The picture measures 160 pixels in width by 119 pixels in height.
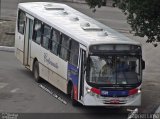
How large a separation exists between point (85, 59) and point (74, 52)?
4.40 feet

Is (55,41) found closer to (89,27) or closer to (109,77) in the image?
(89,27)

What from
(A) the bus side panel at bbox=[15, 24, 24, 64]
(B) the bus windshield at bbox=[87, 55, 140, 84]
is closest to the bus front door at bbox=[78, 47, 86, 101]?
(B) the bus windshield at bbox=[87, 55, 140, 84]

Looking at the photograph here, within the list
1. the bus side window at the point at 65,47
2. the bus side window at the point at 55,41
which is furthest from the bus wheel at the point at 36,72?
the bus side window at the point at 65,47

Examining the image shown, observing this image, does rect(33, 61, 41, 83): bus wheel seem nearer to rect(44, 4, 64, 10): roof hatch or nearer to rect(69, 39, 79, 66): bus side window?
rect(44, 4, 64, 10): roof hatch

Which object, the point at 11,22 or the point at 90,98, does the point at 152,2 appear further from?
the point at 11,22

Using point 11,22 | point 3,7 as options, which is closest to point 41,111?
point 11,22

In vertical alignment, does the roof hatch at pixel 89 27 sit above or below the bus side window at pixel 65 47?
above

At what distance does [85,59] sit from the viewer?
21.7 meters

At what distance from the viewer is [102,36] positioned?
878 inches

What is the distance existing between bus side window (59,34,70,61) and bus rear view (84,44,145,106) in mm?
2240

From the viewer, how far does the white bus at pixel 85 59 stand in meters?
21.5

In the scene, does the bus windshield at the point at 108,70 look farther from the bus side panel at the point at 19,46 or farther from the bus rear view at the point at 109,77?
the bus side panel at the point at 19,46

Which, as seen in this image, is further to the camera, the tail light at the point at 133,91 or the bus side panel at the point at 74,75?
the bus side panel at the point at 74,75

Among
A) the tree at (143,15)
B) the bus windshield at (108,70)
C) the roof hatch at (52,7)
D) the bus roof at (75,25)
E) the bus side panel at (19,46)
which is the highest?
the tree at (143,15)
